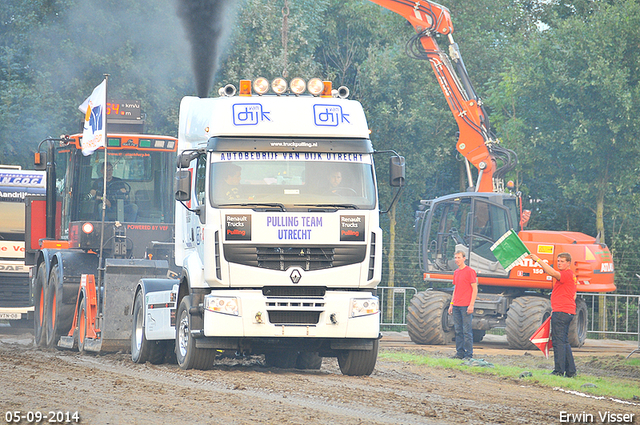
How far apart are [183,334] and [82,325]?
421cm

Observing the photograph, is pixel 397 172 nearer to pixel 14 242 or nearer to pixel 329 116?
pixel 329 116

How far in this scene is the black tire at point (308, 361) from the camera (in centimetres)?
1496

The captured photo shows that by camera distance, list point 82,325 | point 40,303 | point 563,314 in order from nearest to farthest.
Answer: point 563,314 → point 82,325 → point 40,303

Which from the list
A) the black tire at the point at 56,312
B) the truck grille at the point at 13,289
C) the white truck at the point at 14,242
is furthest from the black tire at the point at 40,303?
the truck grille at the point at 13,289

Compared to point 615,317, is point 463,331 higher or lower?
higher

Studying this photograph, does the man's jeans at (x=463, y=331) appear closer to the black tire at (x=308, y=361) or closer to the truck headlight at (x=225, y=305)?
the black tire at (x=308, y=361)

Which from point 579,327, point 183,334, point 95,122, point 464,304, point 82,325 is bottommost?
point 579,327

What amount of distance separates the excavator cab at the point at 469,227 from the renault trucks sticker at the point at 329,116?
8.67 meters

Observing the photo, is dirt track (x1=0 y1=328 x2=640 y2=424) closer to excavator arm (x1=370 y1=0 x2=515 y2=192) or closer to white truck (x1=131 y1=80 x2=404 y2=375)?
white truck (x1=131 y1=80 x2=404 y2=375)

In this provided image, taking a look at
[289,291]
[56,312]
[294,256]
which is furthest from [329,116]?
[56,312]

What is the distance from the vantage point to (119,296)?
15.6 metres

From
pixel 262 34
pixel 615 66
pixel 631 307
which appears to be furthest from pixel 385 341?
pixel 262 34

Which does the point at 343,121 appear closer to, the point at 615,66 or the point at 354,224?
the point at 354,224

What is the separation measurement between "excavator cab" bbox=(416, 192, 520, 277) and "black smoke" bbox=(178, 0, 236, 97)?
6012 mm
